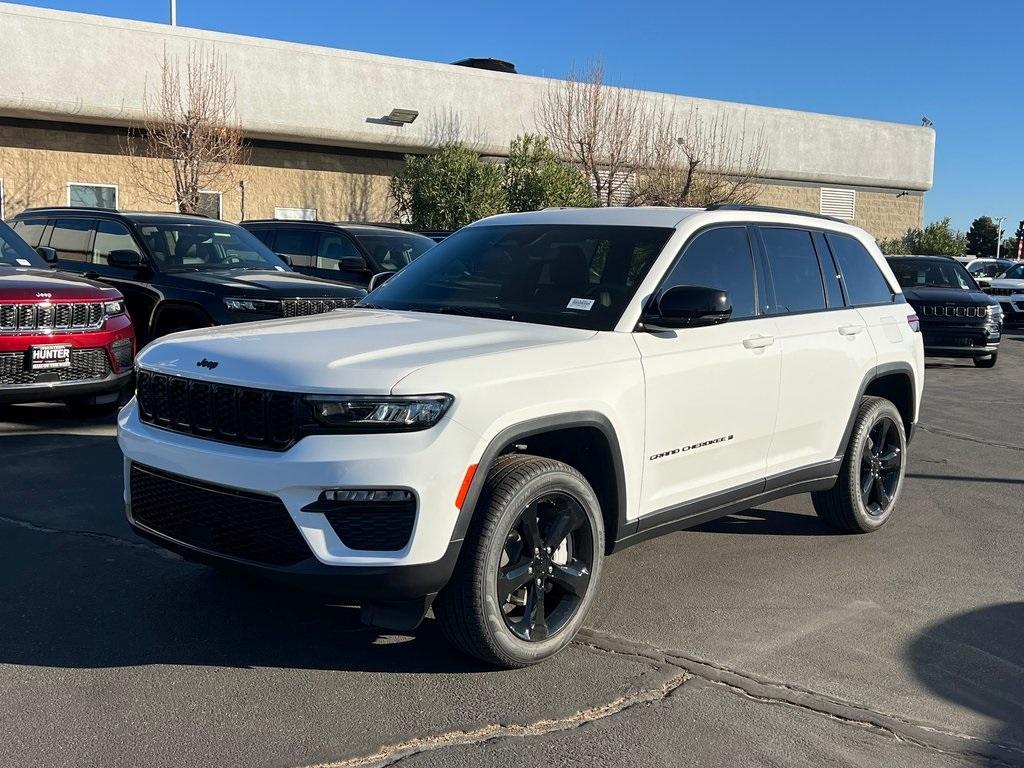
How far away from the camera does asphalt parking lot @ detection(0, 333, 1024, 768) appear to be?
11.6ft

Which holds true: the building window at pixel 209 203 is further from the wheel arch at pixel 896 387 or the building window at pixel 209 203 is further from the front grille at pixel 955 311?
the wheel arch at pixel 896 387

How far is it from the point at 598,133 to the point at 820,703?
26308 millimetres

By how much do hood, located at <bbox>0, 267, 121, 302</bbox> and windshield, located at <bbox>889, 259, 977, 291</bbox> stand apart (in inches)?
537

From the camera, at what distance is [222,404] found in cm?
398

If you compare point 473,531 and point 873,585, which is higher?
point 473,531

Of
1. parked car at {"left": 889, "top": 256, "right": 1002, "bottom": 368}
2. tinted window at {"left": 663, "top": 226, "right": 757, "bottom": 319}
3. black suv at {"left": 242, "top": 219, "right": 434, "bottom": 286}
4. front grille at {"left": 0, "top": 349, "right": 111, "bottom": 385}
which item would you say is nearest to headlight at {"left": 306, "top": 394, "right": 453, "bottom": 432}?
tinted window at {"left": 663, "top": 226, "right": 757, "bottom": 319}

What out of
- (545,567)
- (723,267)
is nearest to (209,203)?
(723,267)

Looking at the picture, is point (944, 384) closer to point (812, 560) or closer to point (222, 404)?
point (812, 560)

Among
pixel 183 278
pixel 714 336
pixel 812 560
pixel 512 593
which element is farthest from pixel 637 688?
pixel 183 278

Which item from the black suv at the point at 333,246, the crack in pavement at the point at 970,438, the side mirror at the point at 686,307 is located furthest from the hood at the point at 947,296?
the side mirror at the point at 686,307

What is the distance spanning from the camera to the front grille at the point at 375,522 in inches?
145

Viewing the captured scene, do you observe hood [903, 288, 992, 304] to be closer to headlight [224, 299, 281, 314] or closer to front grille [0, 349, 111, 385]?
headlight [224, 299, 281, 314]

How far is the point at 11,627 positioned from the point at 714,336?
3.31 metres

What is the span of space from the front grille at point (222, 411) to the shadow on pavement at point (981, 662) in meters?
2.70
